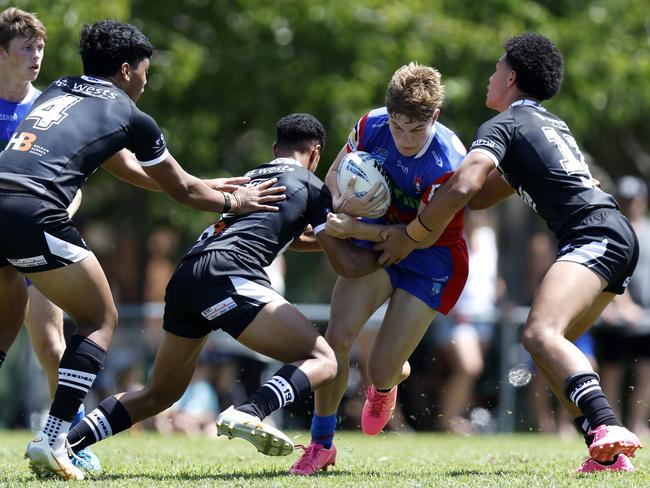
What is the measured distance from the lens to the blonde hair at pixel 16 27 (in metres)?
6.71

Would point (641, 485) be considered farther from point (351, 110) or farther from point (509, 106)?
point (351, 110)

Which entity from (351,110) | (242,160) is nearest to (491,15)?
(351,110)

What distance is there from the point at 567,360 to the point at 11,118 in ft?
11.8

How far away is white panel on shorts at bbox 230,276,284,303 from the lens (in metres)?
5.77

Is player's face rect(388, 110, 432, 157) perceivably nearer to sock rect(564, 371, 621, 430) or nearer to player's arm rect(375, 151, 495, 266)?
player's arm rect(375, 151, 495, 266)

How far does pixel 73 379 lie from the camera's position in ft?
18.9

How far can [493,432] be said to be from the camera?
11.3 metres

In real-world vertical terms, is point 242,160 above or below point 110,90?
below

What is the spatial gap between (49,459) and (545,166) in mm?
2978

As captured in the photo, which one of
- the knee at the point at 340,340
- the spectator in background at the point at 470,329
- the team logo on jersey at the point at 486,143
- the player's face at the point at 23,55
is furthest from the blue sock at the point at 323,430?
the spectator in background at the point at 470,329

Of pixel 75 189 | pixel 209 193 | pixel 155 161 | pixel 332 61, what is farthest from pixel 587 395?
pixel 332 61

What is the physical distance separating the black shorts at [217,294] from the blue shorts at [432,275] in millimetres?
1042

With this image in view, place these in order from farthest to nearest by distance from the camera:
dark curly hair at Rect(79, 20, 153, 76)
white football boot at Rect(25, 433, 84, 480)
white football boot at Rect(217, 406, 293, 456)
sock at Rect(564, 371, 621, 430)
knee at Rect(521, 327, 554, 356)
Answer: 1. dark curly hair at Rect(79, 20, 153, 76)
2. knee at Rect(521, 327, 554, 356)
3. sock at Rect(564, 371, 621, 430)
4. white football boot at Rect(25, 433, 84, 480)
5. white football boot at Rect(217, 406, 293, 456)

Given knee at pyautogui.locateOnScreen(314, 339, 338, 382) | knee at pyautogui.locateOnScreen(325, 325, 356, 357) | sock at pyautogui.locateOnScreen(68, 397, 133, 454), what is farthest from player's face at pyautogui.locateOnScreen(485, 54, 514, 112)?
sock at pyautogui.locateOnScreen(68, 397, 133, 454)
